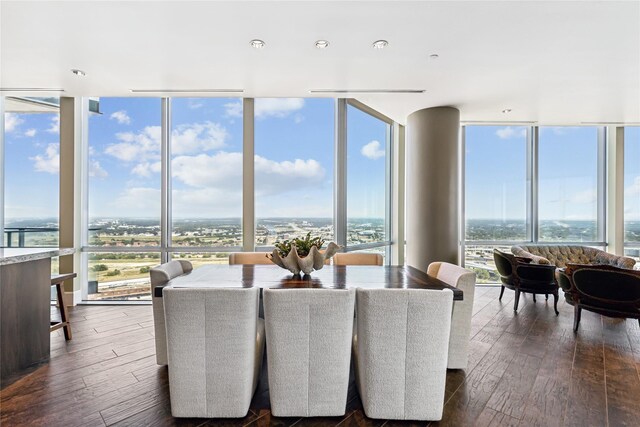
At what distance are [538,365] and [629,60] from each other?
3080 mm

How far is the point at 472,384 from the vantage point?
7.51ft

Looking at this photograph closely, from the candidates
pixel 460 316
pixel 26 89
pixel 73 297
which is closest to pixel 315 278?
pixel 460 316

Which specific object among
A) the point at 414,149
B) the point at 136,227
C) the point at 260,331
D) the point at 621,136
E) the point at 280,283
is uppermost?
the point at 621,136

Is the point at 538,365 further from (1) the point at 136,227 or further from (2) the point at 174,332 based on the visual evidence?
(1) the point at 136,227

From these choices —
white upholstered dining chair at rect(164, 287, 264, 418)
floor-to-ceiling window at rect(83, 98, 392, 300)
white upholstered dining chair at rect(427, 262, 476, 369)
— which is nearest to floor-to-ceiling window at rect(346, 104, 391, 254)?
floor-to-ceiling window at rect(83, 98, 392, 300)

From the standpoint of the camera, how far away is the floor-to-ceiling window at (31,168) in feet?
14.1

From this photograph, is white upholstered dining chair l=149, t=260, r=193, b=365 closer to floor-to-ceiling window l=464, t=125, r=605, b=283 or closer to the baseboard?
the baseboard

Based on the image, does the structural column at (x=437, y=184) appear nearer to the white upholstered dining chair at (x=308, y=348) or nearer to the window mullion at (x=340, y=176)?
the window mullion at (x=340, y=176)

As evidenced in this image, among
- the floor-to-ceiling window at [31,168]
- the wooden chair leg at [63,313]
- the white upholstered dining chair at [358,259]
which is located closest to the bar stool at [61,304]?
the wooden chair leg at [63,313]

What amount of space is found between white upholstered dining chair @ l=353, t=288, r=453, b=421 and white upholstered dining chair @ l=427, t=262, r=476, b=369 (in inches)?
27.4

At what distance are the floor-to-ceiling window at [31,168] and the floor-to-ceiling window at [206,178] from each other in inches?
63.5

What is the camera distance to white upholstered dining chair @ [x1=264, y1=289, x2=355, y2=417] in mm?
1738

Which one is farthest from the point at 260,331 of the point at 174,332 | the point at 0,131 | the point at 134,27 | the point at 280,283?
the point at 0,131

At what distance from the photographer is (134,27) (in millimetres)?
2518
